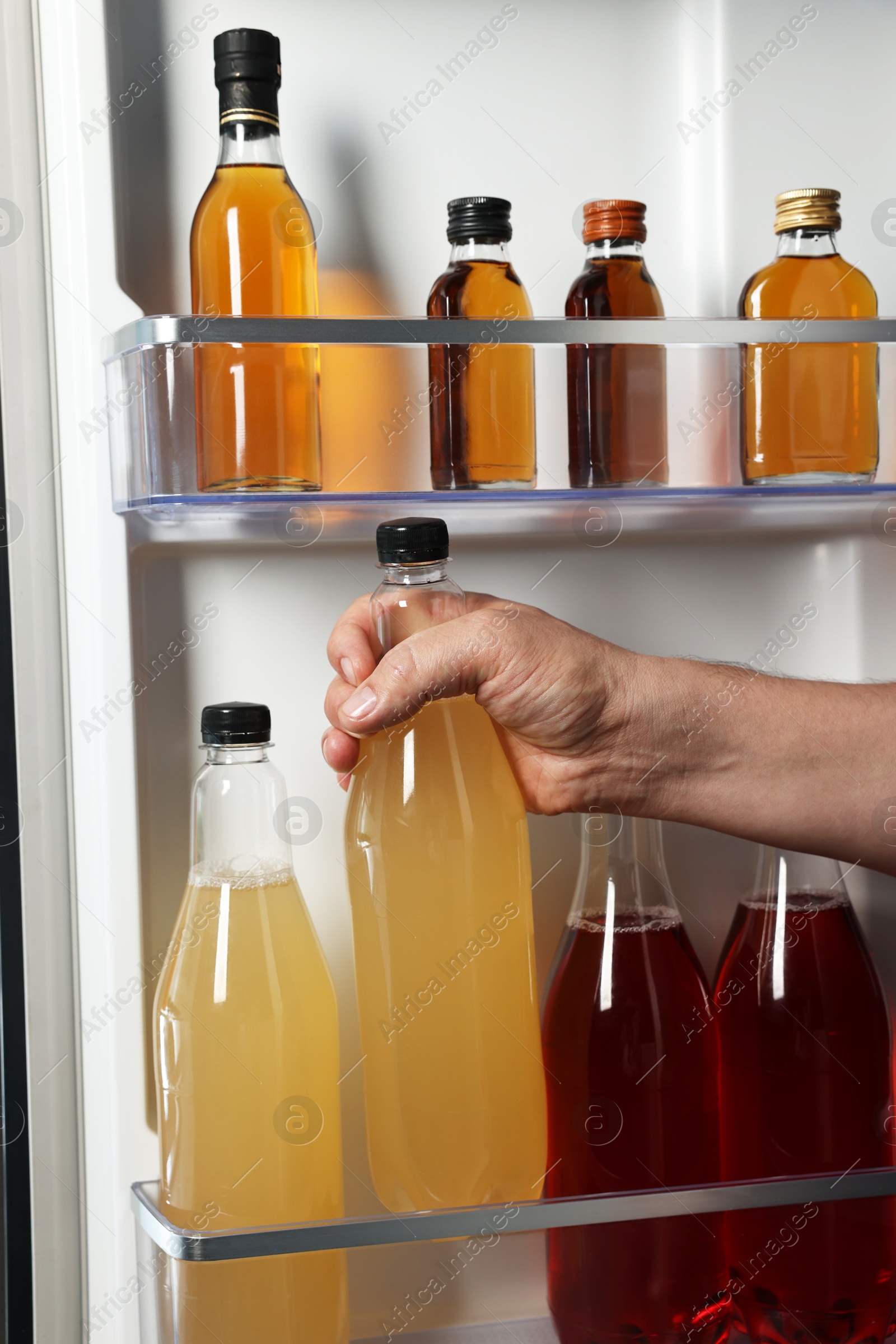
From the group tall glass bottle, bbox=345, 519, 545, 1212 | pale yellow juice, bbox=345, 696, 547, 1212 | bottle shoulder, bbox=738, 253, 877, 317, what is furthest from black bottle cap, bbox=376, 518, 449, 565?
bottle shoulder, bbox=738, 253, 877, 317

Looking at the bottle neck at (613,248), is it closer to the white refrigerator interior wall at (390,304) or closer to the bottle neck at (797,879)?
the white refrigerator interior wall at (390,304)

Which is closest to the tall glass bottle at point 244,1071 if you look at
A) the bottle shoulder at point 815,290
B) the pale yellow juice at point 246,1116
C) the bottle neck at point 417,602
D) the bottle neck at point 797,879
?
the pale yellow juice at point 246,1116

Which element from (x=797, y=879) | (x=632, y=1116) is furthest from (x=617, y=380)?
(x=632, y=1116)

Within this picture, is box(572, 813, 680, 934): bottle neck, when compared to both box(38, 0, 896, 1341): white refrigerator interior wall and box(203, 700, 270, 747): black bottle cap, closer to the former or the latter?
box(38, 0, 896, 1341): white refrigerator interior wall

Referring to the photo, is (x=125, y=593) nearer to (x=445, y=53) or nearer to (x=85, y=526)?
(x=85, y=526)

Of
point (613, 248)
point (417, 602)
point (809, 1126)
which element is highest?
point (613, 248)

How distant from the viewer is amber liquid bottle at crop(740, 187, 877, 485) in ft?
2.51

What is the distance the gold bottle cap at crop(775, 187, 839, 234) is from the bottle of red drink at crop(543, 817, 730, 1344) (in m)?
0.45

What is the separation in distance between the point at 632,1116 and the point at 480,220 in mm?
607

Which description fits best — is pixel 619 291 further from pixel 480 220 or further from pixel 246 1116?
pixel 246 1116

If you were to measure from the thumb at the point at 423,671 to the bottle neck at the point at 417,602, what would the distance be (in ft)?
0.09

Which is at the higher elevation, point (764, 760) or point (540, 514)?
point (540, 514)

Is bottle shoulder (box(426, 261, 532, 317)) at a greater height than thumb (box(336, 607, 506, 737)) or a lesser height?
greater

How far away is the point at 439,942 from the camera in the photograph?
0.68 meters
